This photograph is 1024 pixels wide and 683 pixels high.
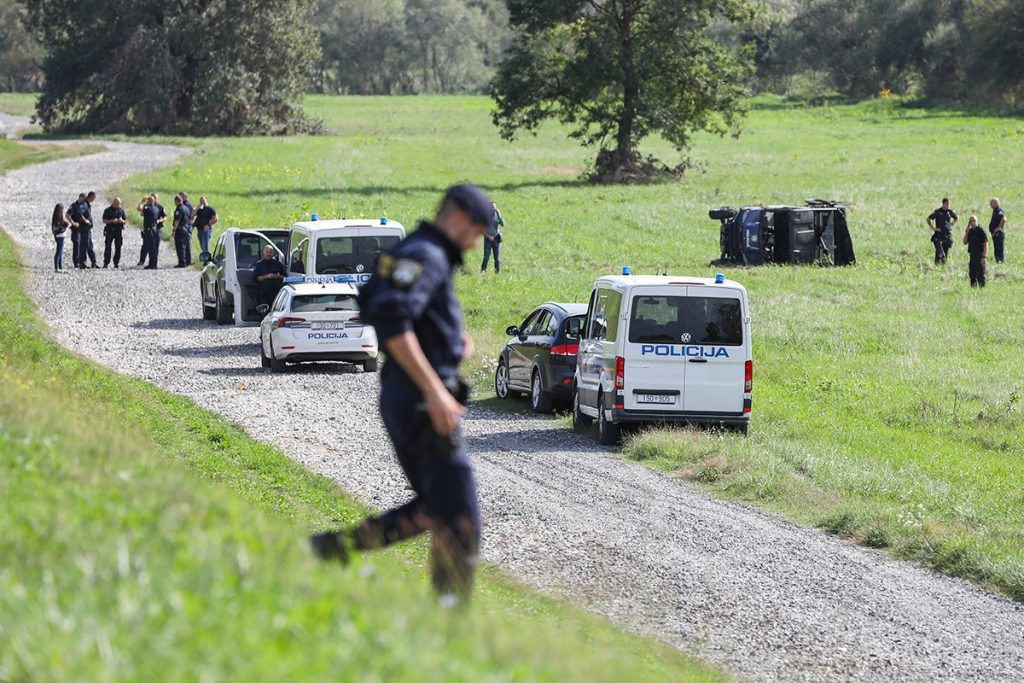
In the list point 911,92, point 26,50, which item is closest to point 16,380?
point 911,92

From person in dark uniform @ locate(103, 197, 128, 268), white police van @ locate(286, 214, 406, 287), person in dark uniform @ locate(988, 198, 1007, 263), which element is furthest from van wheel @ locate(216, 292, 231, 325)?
person in dark uniform @ locate(988, 198, 1007, 263)

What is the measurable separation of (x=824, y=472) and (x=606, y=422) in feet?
10.3

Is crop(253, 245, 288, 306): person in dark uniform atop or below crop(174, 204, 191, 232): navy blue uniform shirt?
below

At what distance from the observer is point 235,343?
1075 inches

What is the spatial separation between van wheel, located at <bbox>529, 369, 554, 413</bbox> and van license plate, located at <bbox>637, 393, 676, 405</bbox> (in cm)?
268

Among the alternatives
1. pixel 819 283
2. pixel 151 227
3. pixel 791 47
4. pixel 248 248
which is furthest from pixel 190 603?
pixel 791 47

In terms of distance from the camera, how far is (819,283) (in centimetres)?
3566

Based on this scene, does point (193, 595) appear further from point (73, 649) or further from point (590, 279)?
point (590, 279)

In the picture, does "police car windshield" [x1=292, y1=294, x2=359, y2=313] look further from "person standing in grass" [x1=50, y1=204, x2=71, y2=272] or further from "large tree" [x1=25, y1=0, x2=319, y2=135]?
"large tree" [x1=25, y1=0, x2=319, y2=135]

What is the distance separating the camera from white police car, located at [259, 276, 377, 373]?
917 inches

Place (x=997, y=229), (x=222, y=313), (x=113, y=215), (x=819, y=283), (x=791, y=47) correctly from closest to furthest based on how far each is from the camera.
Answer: (x=222, y=313), (x=819, y=283), (x=997, y=229), (x=113, y=215), (x=791, y=47)

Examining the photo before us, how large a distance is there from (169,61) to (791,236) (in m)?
53.6

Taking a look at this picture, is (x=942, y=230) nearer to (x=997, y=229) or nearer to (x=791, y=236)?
(x=997, y=229)

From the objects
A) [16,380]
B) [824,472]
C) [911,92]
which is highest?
[911,92]
